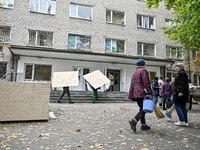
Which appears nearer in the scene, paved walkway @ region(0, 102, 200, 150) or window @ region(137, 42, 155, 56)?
paved walkway @ region(0, 102, 200, 150)

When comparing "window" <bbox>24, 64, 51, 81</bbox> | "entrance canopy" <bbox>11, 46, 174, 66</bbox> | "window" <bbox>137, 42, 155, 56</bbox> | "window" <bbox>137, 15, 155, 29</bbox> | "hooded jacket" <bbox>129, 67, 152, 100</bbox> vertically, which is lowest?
"hooded jacket" <bbox>129, 67, 152, 100</bbox>

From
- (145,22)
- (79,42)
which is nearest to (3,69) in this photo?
(79,42)

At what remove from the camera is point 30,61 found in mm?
13766

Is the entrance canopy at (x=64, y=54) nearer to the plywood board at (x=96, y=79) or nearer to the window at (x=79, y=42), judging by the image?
the window at (x=79, y=42)

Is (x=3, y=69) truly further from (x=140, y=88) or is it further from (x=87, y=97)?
(x=140, y=88)

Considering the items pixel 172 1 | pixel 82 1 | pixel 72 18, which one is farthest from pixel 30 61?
pixel 172 1

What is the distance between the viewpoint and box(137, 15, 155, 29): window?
18.0 m

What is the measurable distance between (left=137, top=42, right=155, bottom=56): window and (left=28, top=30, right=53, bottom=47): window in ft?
32.0

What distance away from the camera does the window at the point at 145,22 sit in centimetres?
1798

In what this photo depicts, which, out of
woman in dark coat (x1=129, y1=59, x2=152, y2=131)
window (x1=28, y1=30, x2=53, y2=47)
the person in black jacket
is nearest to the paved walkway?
woman in dark coat (x1=129, y1=59, x2=152, y2=131)

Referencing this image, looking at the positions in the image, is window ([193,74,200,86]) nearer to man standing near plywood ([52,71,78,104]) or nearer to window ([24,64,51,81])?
man standing near plywood ([52,71,78,104])

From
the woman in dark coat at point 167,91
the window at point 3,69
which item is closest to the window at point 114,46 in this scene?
the woman in dark coat at point 167,91

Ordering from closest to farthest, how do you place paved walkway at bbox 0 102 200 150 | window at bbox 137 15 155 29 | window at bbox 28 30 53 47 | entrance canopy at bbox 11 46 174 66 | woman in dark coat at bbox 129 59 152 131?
paved walkway at bbox 0 102 200 150 < woman in dark coat at bbox 129 59 152 131 < entrance canopy at bbox 11 46 174 66 < window at bbox 28 30 53 47 < window at bbox 137 15 155 29

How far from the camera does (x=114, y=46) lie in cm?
1650
